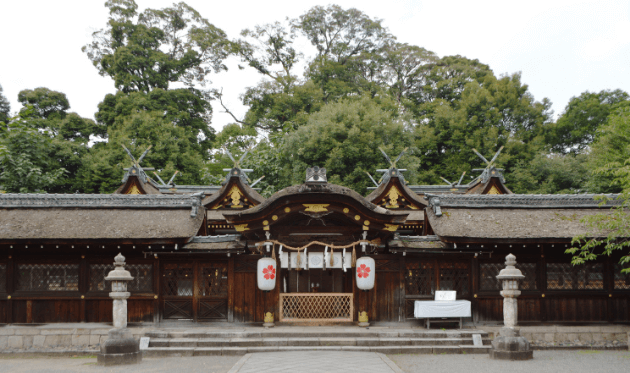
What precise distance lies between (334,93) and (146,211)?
2660 cm

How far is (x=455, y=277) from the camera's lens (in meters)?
13.2

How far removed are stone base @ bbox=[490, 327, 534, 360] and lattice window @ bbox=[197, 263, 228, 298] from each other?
7.61m

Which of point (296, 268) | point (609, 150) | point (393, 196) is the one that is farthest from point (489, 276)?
point (609, 150)

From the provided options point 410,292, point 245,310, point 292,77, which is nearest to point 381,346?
point 410,292

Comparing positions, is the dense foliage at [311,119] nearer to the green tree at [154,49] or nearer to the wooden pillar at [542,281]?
the green tree at [154,49]

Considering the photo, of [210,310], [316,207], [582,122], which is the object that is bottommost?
[210,310]

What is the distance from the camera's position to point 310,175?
40.7ft

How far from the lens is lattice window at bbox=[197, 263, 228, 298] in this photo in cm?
1305

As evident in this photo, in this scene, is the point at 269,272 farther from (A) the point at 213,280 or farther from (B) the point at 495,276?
(B) the point at 495,276

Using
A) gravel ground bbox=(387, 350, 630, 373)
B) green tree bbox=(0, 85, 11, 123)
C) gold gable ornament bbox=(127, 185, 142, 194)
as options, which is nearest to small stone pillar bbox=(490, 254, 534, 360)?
gravel ground bbox=(387, 350, 630, 373)

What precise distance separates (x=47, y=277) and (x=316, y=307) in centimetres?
811

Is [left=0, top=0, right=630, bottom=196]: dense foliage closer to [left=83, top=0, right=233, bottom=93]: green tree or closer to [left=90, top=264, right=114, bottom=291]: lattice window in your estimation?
[left=83, top=0, right=233, bottom=93]: green tree

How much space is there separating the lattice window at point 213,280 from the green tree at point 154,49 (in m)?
28.4

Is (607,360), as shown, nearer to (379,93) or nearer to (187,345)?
(187,345)
